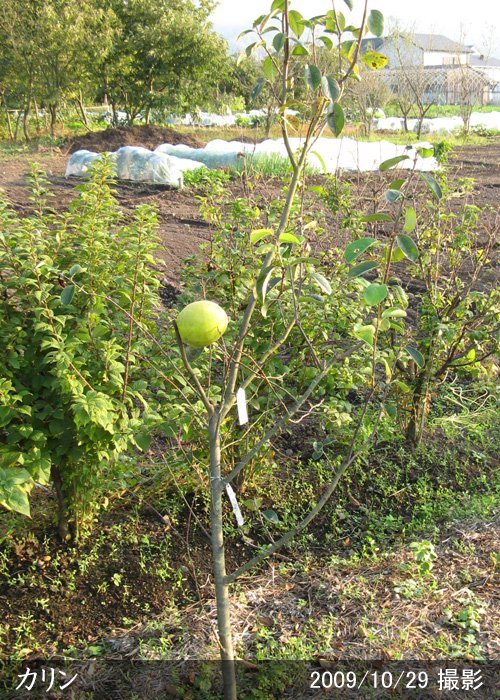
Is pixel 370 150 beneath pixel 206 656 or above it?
above

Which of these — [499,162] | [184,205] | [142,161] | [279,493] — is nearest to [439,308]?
[279,493]

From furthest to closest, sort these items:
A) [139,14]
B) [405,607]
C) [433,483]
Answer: [139,14], [433,483], [405,607]

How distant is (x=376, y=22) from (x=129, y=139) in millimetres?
15852

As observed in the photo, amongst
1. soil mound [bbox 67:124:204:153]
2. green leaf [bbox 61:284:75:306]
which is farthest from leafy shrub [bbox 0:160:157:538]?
soil mound [bbox 67:124:204:153]

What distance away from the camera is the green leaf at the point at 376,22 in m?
1.57

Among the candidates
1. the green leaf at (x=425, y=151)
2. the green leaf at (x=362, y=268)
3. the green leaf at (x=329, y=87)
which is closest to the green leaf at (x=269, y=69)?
the green leaf at (x=329, y=87)

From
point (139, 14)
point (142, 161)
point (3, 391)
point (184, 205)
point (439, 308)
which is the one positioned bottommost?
point (3, 391)

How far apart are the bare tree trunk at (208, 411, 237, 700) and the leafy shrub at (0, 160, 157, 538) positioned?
1.72ft

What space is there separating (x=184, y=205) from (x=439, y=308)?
7.10 metres

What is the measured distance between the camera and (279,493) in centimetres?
304

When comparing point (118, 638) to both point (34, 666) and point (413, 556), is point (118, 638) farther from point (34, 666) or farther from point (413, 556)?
point (413, 556)

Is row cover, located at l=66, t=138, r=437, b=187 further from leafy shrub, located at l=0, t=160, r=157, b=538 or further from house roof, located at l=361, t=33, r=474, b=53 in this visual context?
leafy shrub, located at l=0, t=160, r=157, b=538

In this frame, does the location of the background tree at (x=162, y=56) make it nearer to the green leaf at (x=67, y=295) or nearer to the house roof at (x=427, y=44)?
the house roof at (x=427, y=44)

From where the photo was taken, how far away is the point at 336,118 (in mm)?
1449
